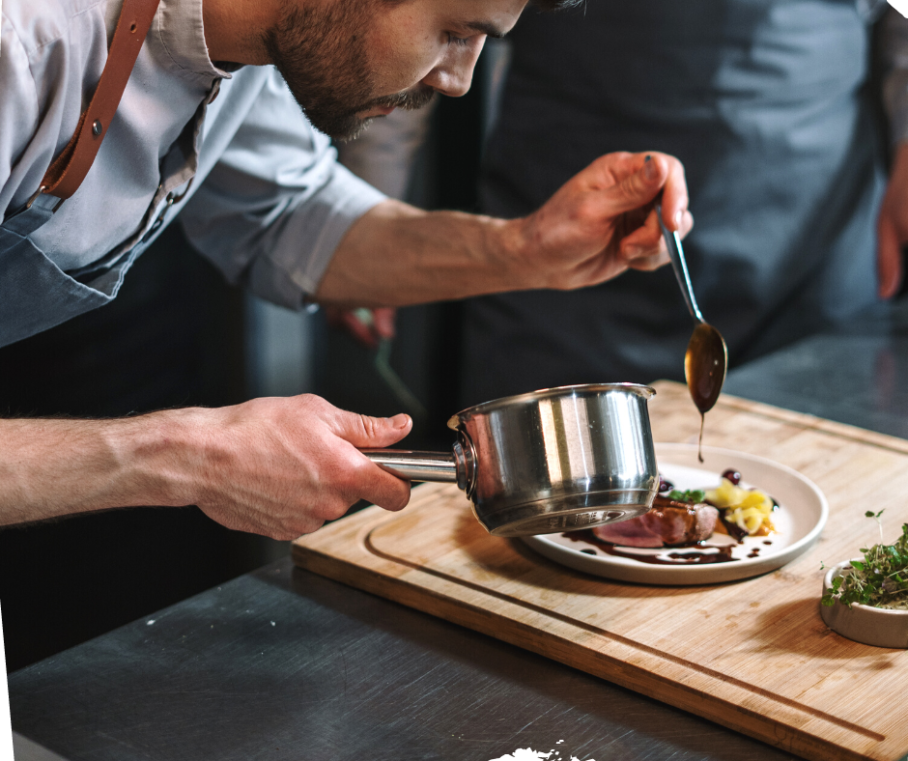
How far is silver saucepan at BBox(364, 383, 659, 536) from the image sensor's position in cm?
98

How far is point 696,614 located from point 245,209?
3.23ft

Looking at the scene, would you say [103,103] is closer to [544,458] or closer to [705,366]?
[544,458]

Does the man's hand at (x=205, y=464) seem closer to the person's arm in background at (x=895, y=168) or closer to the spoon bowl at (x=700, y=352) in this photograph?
the spoon bowl at (x=700, y=352)

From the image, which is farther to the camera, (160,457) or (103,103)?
(103,103)

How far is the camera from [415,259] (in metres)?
1.71

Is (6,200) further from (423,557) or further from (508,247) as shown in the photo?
(508,247)

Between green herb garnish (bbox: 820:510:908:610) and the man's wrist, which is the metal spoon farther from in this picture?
the man's wrist

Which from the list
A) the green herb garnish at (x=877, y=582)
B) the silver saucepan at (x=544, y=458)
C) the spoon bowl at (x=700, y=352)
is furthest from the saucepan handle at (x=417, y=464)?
the spoon bowl at (x=700, y=352)

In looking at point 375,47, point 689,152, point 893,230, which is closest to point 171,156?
point 375,47

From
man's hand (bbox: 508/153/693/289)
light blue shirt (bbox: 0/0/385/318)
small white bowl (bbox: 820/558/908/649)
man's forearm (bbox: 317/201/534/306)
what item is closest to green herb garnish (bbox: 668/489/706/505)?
small white bowl (bbox: 820/558/908/649)

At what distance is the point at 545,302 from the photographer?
2.34 m

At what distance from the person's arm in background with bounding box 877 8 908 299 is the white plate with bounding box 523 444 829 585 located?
3.38 ft

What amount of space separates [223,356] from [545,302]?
3.90ft

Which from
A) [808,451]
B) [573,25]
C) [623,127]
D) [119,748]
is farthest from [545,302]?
[119,748]
